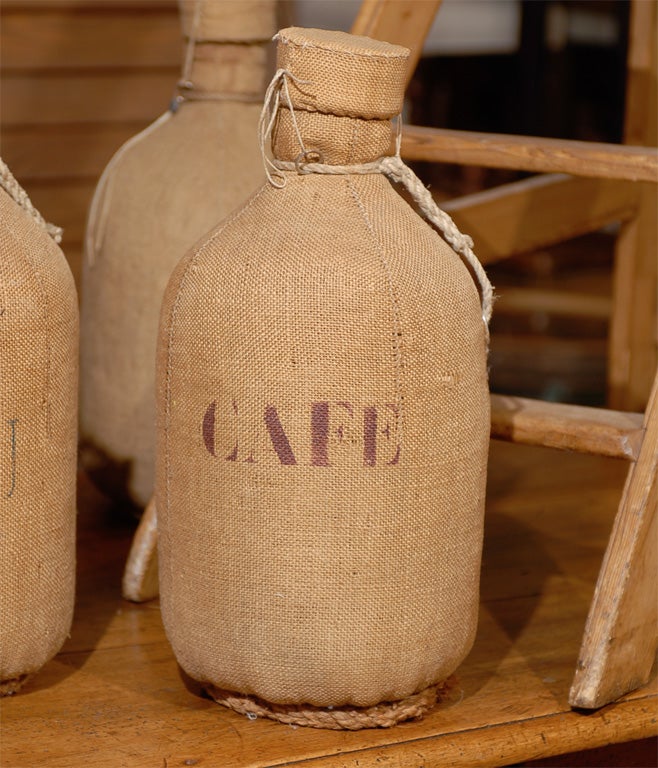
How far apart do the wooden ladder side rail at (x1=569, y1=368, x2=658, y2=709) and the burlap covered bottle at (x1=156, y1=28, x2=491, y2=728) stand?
148mm

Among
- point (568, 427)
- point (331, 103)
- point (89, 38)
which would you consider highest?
point (331, 103)

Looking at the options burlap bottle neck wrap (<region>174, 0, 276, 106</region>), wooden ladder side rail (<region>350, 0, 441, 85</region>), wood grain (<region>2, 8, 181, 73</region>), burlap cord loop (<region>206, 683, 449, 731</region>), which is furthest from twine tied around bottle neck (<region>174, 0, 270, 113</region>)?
wood grain (<region>2, 8, 181, 73</region>)

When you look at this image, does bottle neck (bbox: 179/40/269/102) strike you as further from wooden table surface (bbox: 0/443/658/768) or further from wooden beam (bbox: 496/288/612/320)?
wooden beam (bbox: 496/288/612/320)

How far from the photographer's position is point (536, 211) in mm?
2076

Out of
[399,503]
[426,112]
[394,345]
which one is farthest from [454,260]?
[426,112]

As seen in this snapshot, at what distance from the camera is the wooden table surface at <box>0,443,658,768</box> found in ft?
4.20

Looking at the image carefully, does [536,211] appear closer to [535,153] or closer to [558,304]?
[535,153]

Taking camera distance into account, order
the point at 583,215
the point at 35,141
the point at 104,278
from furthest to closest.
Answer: the point at 35,141
the point at 583,215
the point at 104,278

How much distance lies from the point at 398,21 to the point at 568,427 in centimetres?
57

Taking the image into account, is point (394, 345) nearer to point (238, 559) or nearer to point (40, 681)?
point (238, 559)

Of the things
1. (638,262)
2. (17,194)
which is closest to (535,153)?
(17,194)

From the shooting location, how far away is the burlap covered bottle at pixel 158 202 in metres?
1.82

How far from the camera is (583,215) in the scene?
86.2 inches

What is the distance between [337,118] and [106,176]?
721 millimetres
